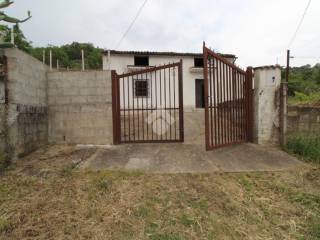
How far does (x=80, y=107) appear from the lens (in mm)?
6430

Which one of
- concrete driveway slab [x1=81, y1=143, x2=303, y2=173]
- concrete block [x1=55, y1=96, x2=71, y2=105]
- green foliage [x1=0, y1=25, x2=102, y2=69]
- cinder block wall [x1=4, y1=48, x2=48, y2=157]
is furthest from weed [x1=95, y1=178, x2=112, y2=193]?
green foliage [x1=0, y1=25, x2=102, y2=69]

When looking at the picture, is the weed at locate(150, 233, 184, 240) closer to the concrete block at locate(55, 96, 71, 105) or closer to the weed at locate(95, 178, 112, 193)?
the weed at locate(95, 178, 112, 193)

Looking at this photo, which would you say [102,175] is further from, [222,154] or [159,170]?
[222,154]

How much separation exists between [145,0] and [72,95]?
4.06m

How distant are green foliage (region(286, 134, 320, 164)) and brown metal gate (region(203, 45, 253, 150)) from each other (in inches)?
38.4

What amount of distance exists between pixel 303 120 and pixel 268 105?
0.88 m

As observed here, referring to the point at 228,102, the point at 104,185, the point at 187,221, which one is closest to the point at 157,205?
the point at 187,221

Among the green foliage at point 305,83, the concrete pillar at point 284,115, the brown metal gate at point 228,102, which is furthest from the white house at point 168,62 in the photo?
the concrete pillar at point 284,115

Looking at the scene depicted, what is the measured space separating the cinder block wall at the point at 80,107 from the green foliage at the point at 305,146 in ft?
14.2

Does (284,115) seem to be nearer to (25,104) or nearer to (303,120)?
(303,120)

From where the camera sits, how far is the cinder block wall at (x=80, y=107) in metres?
6.37

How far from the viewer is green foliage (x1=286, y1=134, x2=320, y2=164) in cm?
516

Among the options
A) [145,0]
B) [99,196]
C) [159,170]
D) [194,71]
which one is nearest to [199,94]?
[194,71]

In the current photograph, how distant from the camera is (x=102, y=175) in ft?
13.4
